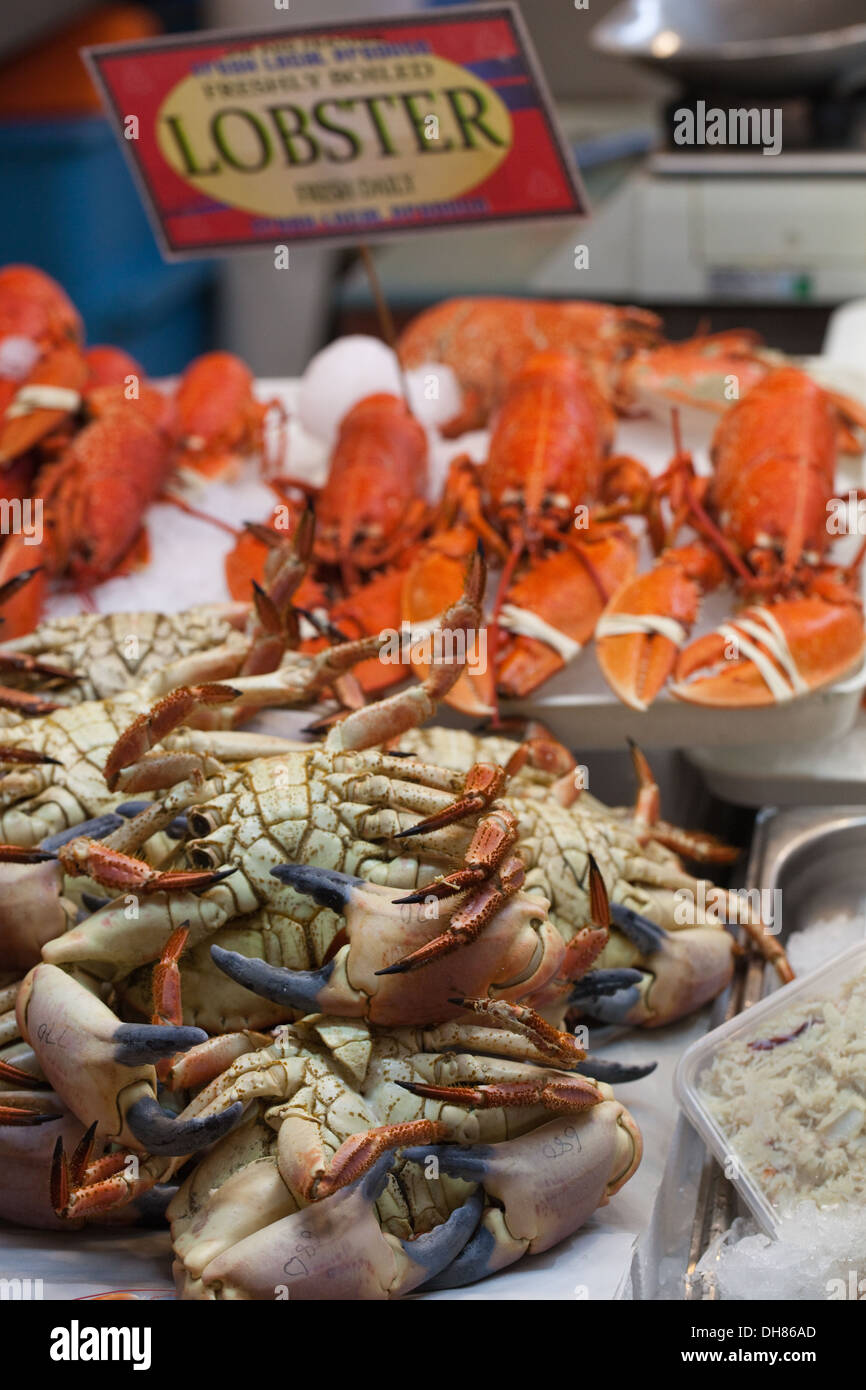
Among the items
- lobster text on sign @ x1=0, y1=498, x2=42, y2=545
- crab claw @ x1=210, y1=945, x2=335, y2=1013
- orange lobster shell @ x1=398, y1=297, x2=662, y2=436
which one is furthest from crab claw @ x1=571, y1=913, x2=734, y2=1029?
orange lobster shell @ x1=398, y1=297, x2=662, y2=436

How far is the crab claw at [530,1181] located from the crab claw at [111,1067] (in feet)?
0.66

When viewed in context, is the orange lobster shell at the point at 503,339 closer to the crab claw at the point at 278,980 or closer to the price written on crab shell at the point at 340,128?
the price written on crab shell at the point at 340,128

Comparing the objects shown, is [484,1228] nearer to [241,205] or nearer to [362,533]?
[362,533]

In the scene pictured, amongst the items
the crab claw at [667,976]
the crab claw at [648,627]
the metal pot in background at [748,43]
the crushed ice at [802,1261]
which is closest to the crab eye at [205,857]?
the crab claw at [667,976]

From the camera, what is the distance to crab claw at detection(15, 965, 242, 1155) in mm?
1161

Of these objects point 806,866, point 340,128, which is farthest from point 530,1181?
point 340,128

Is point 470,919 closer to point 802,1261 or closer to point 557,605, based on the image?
point 802,1261

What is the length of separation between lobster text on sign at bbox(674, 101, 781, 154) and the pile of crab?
2.61m

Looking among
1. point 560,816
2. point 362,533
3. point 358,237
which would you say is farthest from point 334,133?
point 560,816

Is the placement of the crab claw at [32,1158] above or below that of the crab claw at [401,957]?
below

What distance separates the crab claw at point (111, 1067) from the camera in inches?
45.7

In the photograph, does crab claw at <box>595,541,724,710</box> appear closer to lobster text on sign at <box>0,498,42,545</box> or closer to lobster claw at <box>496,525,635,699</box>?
lobster claw at <box>496,525,635,699</box>

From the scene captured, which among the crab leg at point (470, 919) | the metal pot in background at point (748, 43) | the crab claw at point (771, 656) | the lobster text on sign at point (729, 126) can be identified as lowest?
the crab leg at point (470, 919)

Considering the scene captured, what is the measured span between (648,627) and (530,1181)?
90 centimetres
